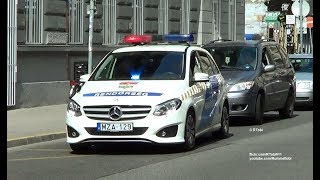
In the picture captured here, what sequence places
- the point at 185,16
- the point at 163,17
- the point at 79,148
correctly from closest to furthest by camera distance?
the point at 79,148, the point at 163,17, the point at 185,16

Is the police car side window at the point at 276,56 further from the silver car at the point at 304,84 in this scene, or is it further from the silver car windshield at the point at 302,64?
the silver car windshield at the point at 302,64

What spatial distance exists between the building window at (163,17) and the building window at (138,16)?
1.28 metres

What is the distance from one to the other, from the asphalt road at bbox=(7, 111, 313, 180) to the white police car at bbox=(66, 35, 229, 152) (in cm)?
34

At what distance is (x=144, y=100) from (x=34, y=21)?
9.29 m

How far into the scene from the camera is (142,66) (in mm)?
11453

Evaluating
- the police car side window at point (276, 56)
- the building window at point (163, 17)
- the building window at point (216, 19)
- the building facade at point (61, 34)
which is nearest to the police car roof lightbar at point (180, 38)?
the police car side window at point (276, 56)

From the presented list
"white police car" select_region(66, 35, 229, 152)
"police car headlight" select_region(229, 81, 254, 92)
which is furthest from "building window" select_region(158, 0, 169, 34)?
"white police car" select_region(66, 35, 229, 152)

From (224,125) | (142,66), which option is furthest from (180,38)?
(142,66)

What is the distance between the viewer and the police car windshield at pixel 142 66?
11.2 m

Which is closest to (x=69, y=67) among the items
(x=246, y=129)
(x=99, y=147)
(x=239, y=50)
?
(x=239, y=50)

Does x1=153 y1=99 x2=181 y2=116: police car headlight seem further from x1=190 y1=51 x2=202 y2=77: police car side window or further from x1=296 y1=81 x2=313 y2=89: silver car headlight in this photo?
x1=296 y1=81 x2=313 y2=89: silver car headlight

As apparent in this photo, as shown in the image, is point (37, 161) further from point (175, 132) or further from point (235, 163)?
point (235, 163)

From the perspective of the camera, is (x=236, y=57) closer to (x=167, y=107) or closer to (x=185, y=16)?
(x=167, y=107)

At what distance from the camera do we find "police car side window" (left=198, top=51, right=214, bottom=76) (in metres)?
12.2
